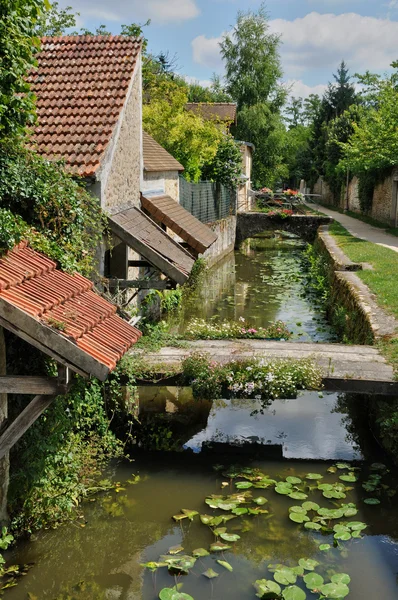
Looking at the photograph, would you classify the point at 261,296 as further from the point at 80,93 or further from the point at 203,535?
the point at 203,535

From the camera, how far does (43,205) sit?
750cm

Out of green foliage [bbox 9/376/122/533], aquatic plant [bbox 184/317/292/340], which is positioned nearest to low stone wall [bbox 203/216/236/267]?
aquatic plant [bbox 184/317/292/340]

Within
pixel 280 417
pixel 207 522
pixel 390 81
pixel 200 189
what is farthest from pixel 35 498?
pixel 390 81

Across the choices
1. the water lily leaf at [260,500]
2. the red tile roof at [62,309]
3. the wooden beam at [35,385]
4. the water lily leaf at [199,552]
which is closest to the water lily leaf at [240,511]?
A: the water lily leaf at [260,500]

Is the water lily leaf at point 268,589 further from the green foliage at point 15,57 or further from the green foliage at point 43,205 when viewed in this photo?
the green foliage at point 15,57

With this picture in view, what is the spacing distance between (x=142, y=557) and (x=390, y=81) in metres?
30.0

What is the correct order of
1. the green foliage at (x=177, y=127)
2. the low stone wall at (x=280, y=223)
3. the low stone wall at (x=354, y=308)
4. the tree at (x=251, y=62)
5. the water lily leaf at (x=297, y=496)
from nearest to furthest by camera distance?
the water lily leaf at (x=297, y=496), the low stone wall at (x=354, y=308), the green foliage at (x=177, y=127), the low stone wall at (x=280, y=223), the tree at (x=251, y=62)

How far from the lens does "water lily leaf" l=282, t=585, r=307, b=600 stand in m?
5.78

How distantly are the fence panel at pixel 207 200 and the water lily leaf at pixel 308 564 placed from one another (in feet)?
50.9

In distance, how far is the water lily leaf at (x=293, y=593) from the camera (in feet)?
19.0

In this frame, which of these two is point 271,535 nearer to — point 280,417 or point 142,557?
point 142,557

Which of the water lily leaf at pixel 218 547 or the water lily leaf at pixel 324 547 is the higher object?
the water lily leaf at pixel 324 547

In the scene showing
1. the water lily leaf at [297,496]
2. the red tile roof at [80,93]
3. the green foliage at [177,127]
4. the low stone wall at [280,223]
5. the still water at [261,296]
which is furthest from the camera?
the low stone wall at [280,223]

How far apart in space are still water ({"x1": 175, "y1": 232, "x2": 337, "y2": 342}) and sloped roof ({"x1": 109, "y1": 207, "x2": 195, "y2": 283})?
14.5 feet
